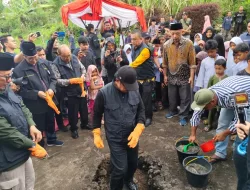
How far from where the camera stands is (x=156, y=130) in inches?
190

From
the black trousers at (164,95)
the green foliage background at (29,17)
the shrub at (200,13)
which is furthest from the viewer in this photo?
the green foliage background at (29,17)

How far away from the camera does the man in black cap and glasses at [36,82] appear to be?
3709 mm

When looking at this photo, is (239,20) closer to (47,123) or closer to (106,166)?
(106,166)

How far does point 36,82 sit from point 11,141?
185cm

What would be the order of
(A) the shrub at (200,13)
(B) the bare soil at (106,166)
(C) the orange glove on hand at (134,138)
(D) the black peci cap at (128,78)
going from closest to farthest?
1. (D) the black peci cap at (128,78)
2. (C) the orange glove on hand at (134,138)
3. (B) the bare soil at (106,166)
4. (A) the shrub at (200,13)

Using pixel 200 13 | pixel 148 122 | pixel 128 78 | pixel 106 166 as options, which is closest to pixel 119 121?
pixel 128 78

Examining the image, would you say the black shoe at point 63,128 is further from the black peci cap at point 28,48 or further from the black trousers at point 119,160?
the black trousers at point 119,160

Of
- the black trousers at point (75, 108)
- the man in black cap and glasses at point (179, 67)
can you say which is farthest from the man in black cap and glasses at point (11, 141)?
the man in black cap and glasses at point (179, 67)

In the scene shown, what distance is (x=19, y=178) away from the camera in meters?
2.40

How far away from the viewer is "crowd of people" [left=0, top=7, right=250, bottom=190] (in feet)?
8.04

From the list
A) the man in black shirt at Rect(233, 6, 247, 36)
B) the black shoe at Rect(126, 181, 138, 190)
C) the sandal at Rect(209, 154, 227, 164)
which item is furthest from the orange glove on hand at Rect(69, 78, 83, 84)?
the man in black shirt at Rect(233, 6, 247, 36)

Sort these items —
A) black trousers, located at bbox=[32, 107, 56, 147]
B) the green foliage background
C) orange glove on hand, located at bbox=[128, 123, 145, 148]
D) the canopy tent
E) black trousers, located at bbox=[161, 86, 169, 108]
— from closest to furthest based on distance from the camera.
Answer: orange glove on hand, located at bbox=[128, 123, 145, 148], black trousers, located at bbox=[32, 107, 56, 147], black trousers, located at bbox=[161, 86, 169, 108], the canopy tent, the green foliage background

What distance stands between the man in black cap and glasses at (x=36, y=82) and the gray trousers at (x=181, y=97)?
2.66 meters

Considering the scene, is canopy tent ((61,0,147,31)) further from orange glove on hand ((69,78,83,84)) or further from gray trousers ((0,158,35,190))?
gray trousers ((0,158,35,190))
